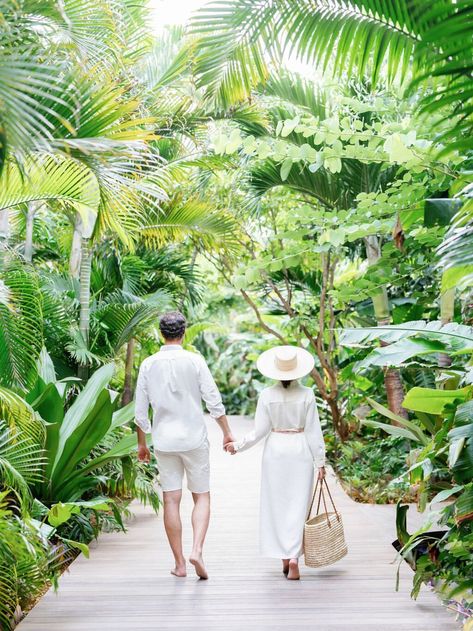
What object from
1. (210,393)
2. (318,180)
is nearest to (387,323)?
(318,180)

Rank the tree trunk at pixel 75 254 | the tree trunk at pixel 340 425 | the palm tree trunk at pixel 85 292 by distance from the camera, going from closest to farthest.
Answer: the palm tree trunk at pixel 85 292 < the tree trunk at pixel 75 254 < the tree trunk at pixel 340 425

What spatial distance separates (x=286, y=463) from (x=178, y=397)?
85 centimetres

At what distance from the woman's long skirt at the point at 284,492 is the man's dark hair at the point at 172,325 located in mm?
975

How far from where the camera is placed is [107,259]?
398 inches

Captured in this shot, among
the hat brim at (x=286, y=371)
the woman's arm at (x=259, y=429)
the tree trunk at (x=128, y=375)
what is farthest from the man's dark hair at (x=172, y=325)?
the tree trunk at (x=128, y=375)

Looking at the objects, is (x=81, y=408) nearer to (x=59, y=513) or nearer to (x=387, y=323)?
(x=59, y=513)

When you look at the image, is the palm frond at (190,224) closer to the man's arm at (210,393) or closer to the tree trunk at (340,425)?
the tree trunk at (340,425)

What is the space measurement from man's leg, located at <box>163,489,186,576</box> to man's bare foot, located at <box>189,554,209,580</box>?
14 centimetres

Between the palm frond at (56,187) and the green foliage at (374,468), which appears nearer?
the palm frond at (56,187)

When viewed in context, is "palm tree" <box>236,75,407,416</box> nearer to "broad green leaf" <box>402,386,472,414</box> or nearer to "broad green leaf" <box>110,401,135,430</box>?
"broad green leaf" <box>110,401,135,430</box>

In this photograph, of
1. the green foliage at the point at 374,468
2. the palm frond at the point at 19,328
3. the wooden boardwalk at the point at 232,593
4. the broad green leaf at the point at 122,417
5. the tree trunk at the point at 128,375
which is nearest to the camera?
the wooden boardwalk at the point at 232,593

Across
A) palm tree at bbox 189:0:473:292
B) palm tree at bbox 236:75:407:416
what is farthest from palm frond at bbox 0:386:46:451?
palm tree at bbox 236:75:407:416

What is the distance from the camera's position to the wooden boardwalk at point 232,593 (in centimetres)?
470

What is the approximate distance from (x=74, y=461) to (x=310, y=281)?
5687 millimetres
